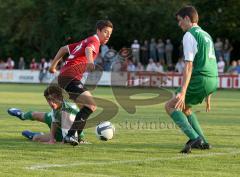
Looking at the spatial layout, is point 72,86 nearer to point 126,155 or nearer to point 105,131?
point 105,131

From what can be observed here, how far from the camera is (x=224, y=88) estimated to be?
37.7m

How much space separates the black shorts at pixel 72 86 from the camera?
11.0 meters

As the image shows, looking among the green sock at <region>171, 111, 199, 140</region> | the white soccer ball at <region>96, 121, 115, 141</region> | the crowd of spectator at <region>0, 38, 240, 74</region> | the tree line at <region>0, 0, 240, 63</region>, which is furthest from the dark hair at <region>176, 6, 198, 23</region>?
A: the tree line at <region>0, 0, 240, 63</region>

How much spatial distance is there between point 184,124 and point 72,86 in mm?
1985

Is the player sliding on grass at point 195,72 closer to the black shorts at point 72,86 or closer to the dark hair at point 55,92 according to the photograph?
the black shorts at point 72,86

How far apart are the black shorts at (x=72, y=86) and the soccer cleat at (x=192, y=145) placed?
1.93 metres

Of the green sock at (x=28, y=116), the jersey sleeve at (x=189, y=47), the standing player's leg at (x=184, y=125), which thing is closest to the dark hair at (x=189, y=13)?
the jersey sleeve at (x=189, y=47)

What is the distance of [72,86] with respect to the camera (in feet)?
36.3

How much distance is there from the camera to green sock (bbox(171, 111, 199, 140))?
33.8 feet

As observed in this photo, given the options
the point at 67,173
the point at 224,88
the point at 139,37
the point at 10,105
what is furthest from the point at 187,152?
the point at 139,37

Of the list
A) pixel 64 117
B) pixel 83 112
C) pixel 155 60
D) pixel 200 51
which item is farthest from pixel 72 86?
pixel 155 60

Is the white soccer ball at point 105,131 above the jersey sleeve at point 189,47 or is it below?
below

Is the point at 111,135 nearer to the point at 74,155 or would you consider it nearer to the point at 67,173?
the point at 74,155

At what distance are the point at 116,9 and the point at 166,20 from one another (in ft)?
14.7
